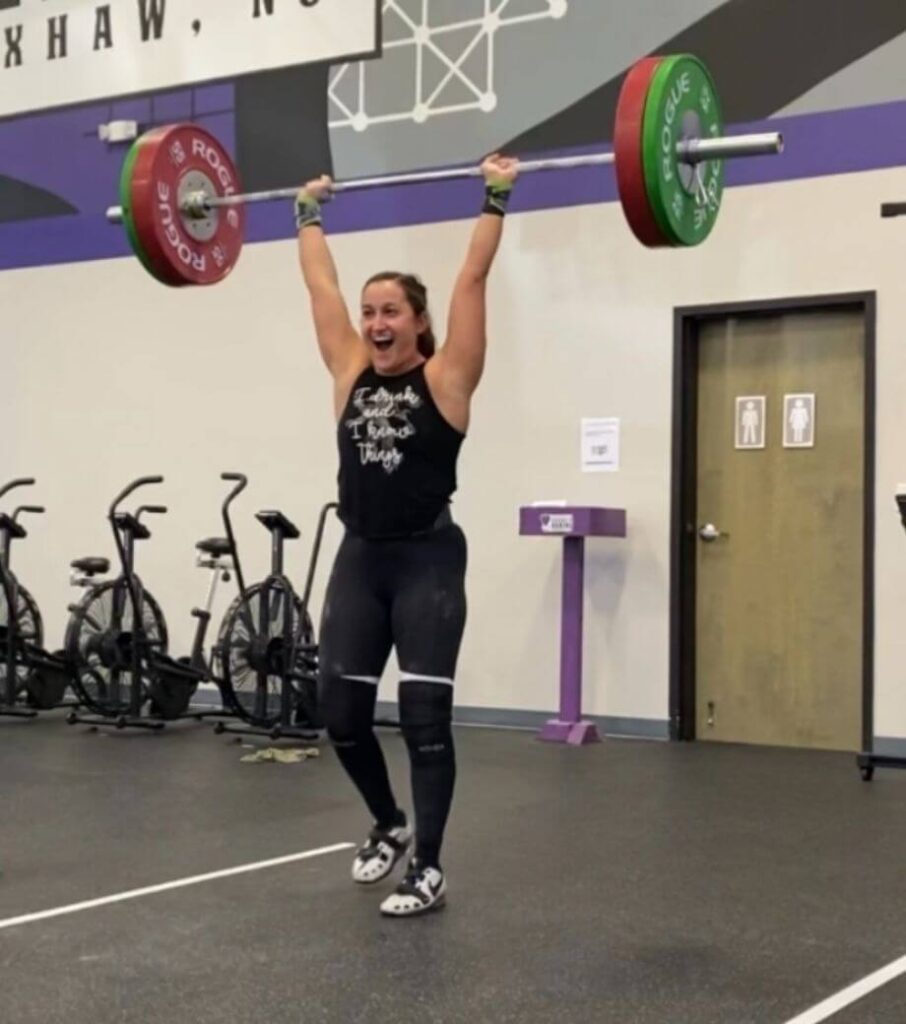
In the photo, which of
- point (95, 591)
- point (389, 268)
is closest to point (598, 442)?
point (389, 268)

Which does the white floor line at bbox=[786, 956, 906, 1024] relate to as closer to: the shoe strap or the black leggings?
the black leggings

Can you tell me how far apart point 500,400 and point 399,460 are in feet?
11.3

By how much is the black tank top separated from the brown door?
307 cm

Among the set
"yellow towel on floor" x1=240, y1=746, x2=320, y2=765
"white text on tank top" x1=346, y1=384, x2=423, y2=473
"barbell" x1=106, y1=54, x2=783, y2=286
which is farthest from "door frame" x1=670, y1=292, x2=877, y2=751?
"white text on tank top" x1=346, y1=384, x2=423, y2=473

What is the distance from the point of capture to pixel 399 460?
3.06 meters

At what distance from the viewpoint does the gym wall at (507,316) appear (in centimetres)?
576

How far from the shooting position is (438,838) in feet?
10.1

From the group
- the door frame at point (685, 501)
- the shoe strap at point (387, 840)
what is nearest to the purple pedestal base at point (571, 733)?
the door frame at point (685, 501)

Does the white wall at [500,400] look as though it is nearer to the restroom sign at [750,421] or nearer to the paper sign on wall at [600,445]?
the paper sign on wall at [600,445]

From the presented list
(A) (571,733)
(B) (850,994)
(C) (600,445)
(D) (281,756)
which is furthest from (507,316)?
(B) (850,994)

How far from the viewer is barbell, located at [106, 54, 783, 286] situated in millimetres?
3234

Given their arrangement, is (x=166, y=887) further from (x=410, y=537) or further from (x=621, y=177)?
(x=621, y=177)

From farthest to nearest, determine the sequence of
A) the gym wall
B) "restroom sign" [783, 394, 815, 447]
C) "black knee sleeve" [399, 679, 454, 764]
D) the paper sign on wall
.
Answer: the paper sign on wall
"restroom sign" [783, 394, 815, 447]
the gym wall
"black knee sleeve" [399, 679, 454, 764]

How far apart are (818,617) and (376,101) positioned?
301 centimetres
